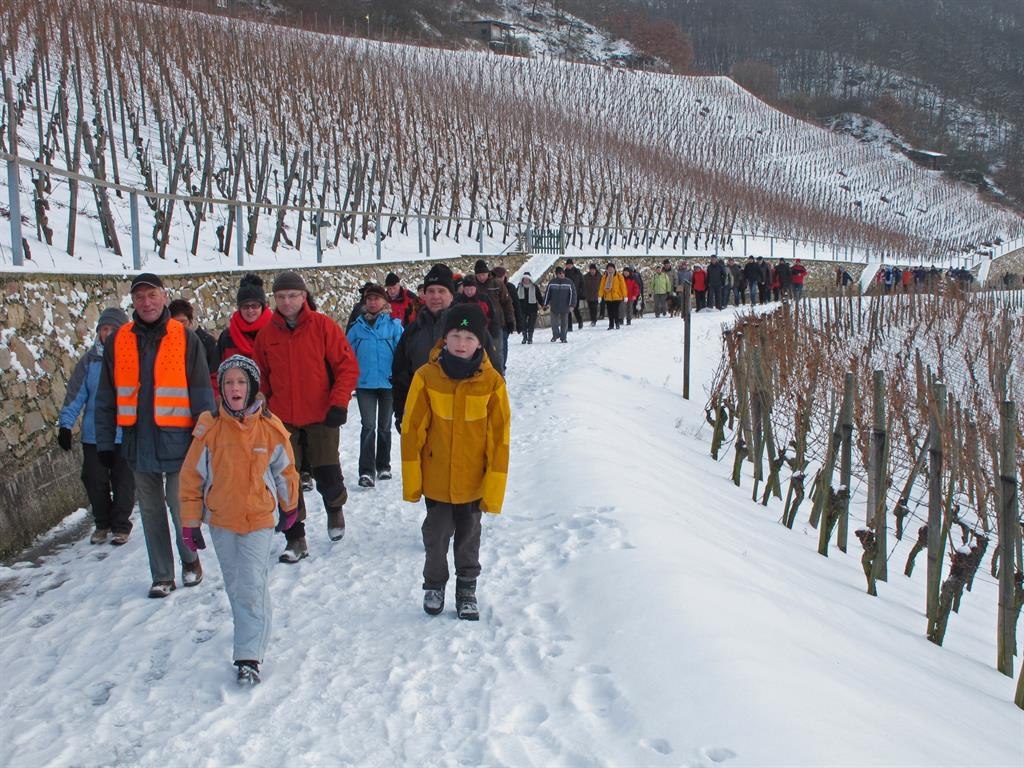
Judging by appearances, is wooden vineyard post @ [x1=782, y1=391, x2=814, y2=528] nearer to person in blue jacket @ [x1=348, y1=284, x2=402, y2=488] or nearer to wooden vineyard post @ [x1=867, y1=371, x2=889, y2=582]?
wooden vineyard post @ [x1=867, y1=371, x2=889, y2=582]

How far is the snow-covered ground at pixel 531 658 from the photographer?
3080 mm

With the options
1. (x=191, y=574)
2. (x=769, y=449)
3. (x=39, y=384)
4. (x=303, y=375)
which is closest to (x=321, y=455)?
(x=303, y=375)

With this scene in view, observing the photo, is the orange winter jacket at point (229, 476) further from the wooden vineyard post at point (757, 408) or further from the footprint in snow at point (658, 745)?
the wooden vineyard post at point (757, 408)

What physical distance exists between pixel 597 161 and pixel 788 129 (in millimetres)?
34304

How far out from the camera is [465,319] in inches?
152

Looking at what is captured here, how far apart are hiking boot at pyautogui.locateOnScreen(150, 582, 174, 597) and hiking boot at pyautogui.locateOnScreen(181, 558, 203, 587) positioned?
113mm

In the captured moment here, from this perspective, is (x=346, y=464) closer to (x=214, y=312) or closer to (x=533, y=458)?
(x=533, y=458)

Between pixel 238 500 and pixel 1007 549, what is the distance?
3966 millimetres

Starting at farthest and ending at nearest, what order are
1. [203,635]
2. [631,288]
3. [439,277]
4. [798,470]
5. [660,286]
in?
[660,286]
[631,288]
[798,470]
[439,277]
[203,635]

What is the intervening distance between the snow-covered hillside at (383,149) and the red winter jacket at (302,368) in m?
4.06

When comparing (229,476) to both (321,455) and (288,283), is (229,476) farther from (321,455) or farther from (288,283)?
(288,283)

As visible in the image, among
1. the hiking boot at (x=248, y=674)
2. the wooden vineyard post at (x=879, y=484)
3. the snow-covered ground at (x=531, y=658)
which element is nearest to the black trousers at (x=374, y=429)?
the snow-covered ground at (x=531, y=658)

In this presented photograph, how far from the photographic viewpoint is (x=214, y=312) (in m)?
9.84

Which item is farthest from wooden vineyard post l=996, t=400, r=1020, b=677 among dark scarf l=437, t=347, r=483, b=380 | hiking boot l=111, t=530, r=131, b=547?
hiking boot l=111, t=530, r=131, b=547
